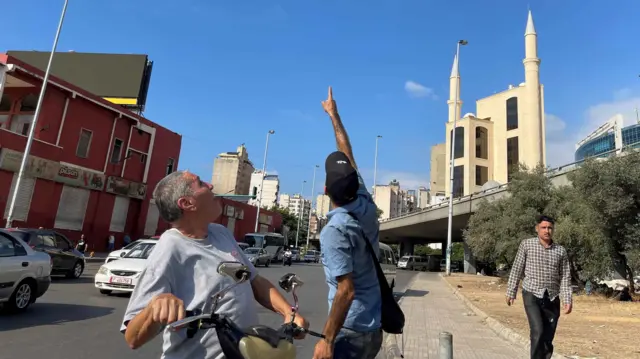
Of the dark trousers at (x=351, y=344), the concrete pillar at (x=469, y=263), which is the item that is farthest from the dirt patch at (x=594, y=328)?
the concrete pillar at (x=469, y=263)

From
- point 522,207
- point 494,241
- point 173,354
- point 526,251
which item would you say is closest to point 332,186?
point 173,354

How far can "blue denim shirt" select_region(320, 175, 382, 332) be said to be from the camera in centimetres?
251

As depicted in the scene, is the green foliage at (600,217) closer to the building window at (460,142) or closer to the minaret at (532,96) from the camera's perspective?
the minaret at (532,96)

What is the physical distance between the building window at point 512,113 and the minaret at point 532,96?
3320mm

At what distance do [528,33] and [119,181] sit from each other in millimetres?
46603

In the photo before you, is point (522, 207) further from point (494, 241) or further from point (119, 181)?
point (119, 181)

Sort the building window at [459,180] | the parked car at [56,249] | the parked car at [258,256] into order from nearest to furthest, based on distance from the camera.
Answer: the parked car at [56,249]
the parked car at [258,256]
the building window at [459,180]

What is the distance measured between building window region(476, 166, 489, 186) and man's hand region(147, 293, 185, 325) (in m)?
58.4

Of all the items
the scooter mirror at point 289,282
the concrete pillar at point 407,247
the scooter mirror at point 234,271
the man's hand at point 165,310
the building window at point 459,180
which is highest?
the building window at point 459,180

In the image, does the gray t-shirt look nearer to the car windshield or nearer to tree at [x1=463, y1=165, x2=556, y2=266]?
the car windshield

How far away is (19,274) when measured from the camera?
25.1 feet

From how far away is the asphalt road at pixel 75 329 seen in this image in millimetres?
5586

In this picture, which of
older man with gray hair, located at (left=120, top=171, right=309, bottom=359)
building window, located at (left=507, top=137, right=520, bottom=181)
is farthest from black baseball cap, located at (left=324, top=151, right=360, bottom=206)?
building window, located at (left=507, top=137, right=520, bottom=181)

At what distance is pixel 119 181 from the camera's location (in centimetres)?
2759
